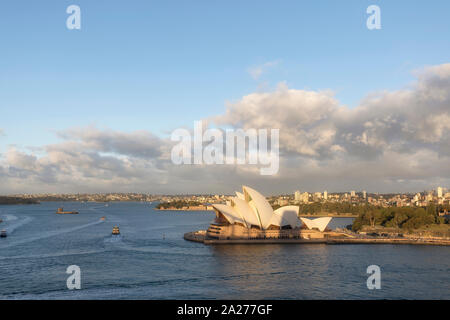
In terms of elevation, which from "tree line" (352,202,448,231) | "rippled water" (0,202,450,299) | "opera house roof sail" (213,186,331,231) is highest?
"opera house roof sail" (213,186,331,231)

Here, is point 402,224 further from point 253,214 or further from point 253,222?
point 253,222

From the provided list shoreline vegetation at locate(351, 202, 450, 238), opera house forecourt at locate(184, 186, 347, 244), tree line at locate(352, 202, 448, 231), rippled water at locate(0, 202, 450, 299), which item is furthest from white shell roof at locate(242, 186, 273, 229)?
tree line at locate(352, 202, 448, 231)

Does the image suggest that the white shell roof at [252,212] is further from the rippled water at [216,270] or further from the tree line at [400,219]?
the tree line at [400,219]

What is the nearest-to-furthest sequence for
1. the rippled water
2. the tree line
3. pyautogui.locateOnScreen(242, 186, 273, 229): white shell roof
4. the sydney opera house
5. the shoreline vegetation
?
the rippled water
the sydney opera house
pyautogui.locateOnScreen(242, 186, 273, 229): white shell roof
the shoreline vegetation
the tree line

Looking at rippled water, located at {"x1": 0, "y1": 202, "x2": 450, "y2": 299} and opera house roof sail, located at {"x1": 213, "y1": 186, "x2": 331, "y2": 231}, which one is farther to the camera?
opera house roof sail, located at {"x1": 213, "y1": 186, "x2": 331, "y2": 231}

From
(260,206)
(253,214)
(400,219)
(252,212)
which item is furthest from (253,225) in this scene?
(400,219)

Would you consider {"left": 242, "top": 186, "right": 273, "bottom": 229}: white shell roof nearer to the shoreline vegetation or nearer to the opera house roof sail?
the opera house roof sail

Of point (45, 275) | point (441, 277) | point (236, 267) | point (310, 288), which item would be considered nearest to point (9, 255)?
point (45, 275)

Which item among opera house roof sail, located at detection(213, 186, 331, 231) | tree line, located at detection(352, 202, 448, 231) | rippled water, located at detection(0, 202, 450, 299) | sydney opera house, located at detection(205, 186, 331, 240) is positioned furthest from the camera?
tree line, located at detection(352, 202, 448, 231)
